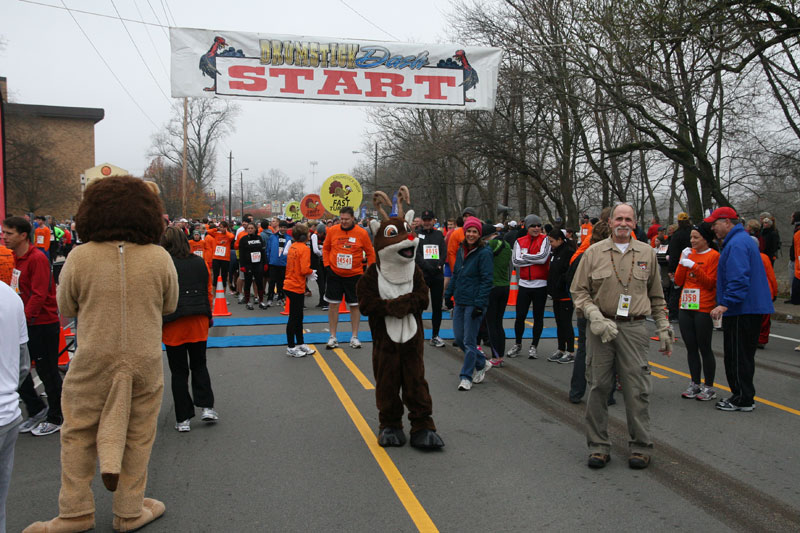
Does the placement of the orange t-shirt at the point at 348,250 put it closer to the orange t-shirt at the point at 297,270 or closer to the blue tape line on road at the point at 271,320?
the orange t-shirt at the point at 297,270

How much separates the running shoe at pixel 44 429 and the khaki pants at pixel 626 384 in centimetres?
477

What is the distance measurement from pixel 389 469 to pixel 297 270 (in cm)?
495

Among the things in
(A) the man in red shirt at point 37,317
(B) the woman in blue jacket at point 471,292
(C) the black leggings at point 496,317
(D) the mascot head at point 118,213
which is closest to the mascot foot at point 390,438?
(B) the woman in blue jacket at point 471,292

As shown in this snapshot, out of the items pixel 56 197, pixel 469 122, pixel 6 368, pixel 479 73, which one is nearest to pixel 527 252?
pixel 479 73

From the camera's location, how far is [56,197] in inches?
1847

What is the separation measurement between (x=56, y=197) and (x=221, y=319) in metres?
41.0

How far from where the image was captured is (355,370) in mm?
8297

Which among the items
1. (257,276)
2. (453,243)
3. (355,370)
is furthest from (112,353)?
(257,276)

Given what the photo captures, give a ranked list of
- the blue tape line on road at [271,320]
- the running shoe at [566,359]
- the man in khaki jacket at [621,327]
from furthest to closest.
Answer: the blue tape line on road at [271,320]
the running shoe at [566,359]
the man in khaki jacket at [621,327]

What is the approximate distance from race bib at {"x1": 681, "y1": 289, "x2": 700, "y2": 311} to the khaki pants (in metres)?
2.15

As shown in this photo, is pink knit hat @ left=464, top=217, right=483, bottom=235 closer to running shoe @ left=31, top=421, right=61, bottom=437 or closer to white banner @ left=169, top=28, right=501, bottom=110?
running shoe @ left=31, top=421, right=61, bottom=437

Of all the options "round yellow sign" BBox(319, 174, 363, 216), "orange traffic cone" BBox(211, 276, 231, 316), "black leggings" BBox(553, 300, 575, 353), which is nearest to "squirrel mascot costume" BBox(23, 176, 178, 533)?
"black leggings" BBox(553, 300, 575, 353)

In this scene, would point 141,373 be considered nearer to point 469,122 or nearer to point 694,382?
point 694,382

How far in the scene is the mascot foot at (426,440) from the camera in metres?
5.27
